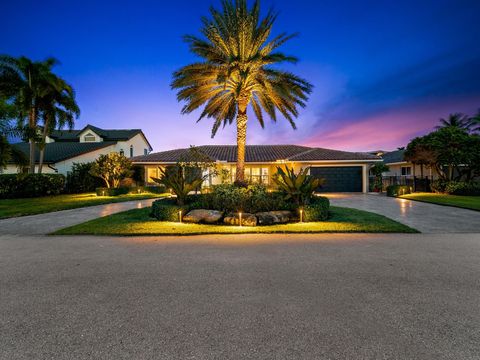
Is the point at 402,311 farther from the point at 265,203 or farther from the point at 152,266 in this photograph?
the point at 265,203

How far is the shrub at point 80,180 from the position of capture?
80.7 ft

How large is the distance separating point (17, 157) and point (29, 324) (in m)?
21.5

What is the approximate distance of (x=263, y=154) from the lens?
2895cm

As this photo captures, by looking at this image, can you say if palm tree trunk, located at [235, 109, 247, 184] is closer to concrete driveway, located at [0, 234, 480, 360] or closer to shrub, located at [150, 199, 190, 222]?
shrub, located at [150, 199, 190, 222]

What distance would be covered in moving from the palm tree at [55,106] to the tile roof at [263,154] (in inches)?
296

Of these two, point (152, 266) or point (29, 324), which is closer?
point (29, 324)

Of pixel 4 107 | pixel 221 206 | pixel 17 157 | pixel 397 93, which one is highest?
pixel 397 93

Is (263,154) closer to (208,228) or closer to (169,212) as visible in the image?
(169,212)

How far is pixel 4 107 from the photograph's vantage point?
50.0 feet

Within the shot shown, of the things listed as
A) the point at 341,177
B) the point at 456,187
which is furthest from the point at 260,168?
the point at 456,187

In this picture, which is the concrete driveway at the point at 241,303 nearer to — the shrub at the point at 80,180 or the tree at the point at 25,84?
the shrub at the point at 80,180

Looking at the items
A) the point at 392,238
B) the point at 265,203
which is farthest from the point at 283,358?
the point at 265,203

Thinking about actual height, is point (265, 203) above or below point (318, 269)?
above

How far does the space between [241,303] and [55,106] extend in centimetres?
2979
